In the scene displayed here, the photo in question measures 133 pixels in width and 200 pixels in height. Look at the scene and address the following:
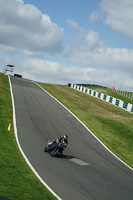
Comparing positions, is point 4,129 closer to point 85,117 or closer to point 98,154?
point 98,154

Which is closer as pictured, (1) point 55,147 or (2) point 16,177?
(2) point 16,177

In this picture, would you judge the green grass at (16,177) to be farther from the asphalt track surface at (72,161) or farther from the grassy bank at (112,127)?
the grassy bank at (112,127)

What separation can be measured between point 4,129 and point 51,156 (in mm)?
5781

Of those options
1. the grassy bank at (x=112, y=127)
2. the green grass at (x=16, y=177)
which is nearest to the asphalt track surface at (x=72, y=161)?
the green grass at (x=16, y=177)

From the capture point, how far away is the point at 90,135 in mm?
24859

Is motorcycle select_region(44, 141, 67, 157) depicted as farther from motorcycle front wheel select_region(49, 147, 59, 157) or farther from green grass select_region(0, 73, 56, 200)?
green grass select_region(0, 73, 56, 200)

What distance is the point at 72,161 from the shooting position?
55.4ft

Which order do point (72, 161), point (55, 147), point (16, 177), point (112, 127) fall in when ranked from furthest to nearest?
point (112, 127) → point (55, 147) → point (72, 161) → point (16, 177)

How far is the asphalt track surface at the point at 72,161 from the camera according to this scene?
12.2m

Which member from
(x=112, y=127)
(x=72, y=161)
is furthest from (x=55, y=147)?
(x=112, y=127)

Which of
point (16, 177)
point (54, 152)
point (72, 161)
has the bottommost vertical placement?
point (72, 161)

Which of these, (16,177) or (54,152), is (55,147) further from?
(16,177)

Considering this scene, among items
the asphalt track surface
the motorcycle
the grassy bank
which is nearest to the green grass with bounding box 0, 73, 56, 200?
the asphalt track surface

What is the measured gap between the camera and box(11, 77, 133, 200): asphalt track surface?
40.0 feet
